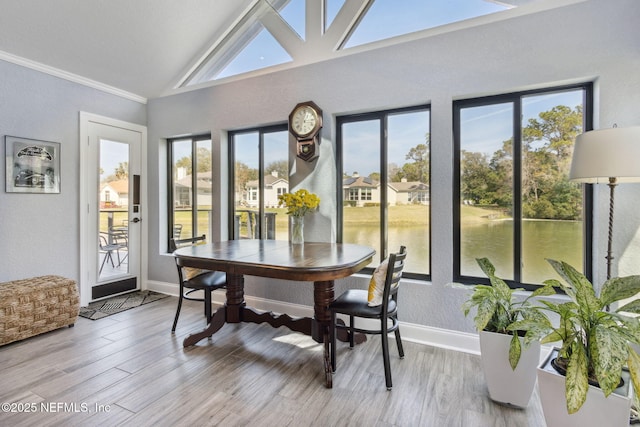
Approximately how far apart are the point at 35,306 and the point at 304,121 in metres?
2.90

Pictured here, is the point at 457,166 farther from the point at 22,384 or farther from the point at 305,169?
the point at 22,384

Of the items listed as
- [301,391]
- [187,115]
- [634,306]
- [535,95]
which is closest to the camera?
[634,306]

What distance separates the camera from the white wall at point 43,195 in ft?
10.2

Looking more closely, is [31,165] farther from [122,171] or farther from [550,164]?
[550,164]

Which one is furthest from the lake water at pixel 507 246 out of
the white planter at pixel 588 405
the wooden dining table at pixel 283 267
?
the white planter at pixel 588 405

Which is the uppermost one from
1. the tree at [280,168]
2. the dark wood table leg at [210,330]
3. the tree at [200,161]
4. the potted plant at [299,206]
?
the tree at [200,161]

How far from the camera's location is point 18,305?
2.65 m

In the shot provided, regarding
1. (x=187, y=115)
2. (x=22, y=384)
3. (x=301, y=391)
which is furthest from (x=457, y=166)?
(x=22, y=384)

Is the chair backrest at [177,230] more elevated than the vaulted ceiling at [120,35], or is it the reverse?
the vaulted ceiling at [120,35]

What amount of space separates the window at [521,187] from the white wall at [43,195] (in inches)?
159

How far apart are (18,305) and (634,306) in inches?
162

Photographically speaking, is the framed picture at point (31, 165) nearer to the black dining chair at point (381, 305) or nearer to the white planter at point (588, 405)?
the black dining chair at point (381, 305)

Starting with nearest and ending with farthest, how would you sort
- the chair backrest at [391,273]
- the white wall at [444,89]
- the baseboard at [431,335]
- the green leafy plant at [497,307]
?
1. the green leafy plant at [497,307]
2. the chair backrest at [391,273]
3. the white wall at [444,89]
4. the baseboard at [431,335]

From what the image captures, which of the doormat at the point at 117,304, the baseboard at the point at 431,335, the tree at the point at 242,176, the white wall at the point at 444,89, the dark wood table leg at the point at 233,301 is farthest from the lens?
the tree at the point at 242,176
